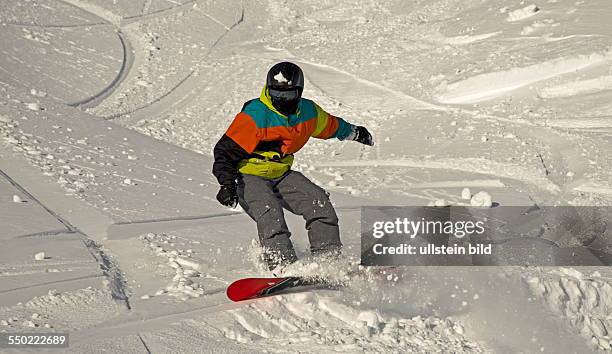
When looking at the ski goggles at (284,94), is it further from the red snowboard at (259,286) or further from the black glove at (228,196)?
the red snowboard at (259,286)

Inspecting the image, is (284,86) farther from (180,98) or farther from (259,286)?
(180,98)

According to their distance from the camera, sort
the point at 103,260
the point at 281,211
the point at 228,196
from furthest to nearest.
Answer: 1. the point at 103,260
2. the point at 281,211
3. the point at 228,196

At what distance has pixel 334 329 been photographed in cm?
468

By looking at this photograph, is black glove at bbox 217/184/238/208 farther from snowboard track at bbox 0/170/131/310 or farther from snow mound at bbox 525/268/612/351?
snow mound at bbox 525/268/612/351

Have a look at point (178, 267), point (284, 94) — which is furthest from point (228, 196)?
point (284, 94)

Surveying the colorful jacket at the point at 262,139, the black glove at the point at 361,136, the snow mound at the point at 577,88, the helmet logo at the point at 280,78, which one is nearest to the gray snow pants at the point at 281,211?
the colorful jacket at the point at 262,139

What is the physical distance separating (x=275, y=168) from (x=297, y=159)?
4489 millimetres

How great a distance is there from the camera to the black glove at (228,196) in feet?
17.0

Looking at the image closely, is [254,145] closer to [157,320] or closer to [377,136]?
[157,320]

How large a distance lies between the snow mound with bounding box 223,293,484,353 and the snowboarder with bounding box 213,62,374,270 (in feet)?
2.16

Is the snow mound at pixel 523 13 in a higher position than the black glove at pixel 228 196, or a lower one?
higher

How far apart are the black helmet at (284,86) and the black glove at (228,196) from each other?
714 millimetres

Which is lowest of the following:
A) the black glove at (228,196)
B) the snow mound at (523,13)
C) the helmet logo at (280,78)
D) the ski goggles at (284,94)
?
the black glove at (228,196)

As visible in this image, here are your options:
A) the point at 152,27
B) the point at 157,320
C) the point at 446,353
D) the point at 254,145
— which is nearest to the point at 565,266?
the point at 446,353
